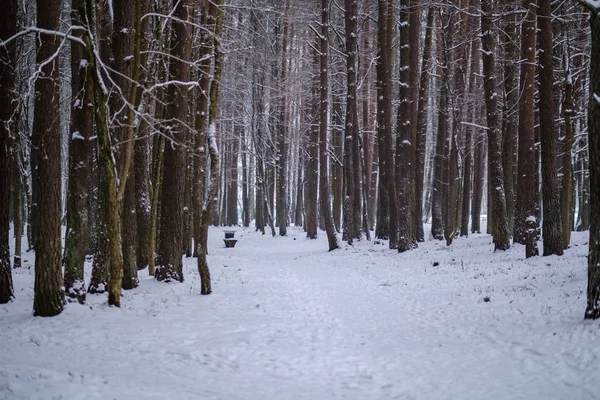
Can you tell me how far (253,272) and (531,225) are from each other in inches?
327

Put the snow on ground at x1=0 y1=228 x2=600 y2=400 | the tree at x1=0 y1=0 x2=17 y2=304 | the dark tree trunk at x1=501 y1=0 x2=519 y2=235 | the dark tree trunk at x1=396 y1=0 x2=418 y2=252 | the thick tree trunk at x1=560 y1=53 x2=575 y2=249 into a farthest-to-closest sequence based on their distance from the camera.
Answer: the dark tree trunk at x1=396 y1=0 x2=418 y2=252
the dark tree trunk at x1=501 y1=0 x2=519 y2=235
the thick tree trunk at x1=560 y1=53 x2=575 y2=249
the tree at x1=0 y1=0 x2=17 y2=304
the snow on ground at x1=0 y1=228 x2=600 y2=400

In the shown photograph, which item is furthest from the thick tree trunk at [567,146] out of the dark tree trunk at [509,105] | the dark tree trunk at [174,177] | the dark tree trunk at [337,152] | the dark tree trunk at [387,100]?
the dark tree trunk at [337,152]

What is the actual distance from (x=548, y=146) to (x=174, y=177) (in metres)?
9.66

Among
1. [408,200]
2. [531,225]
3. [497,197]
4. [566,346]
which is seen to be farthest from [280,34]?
[566,346]

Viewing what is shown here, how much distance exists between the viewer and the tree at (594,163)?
618cm

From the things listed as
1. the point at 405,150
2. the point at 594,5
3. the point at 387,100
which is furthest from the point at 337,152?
the point at 594,5

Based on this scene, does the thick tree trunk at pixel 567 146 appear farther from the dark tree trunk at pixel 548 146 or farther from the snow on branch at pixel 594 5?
the snow on branch at pixel 594 5

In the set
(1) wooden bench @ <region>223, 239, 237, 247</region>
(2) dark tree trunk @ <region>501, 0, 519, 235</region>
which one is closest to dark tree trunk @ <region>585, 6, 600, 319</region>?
(2) dark tree trunk @ <region>501, 0, 519, 235</region>

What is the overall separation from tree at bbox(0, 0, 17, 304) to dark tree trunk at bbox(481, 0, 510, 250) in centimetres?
1283

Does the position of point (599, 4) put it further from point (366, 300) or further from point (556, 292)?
point (366, 300)

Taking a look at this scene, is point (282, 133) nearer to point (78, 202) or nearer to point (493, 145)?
point (493, 145)

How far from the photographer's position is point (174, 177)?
10641 millimetres

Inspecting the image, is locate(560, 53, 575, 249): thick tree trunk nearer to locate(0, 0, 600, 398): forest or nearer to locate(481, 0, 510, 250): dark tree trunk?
locate(0, 0, 600, 398): forest

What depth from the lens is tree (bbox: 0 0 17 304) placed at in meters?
8.07
